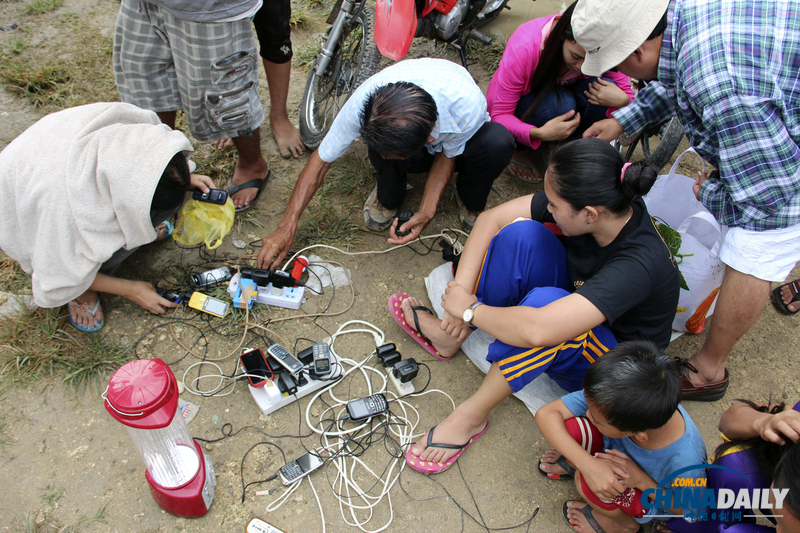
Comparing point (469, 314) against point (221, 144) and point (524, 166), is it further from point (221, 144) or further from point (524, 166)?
point (221, 144)

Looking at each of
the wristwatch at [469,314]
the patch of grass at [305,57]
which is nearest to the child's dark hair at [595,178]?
the wristwatch at [469,314]

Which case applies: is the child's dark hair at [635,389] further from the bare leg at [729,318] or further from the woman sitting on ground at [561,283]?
the bare leg at [729,318]

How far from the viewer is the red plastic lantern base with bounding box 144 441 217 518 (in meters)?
1.62

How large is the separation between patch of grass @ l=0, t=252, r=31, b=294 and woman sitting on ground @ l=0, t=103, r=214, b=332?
1.61 feet

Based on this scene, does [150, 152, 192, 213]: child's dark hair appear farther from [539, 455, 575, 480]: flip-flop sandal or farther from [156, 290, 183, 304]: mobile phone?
[539, 455, 575, 480]: flip-flop sandal

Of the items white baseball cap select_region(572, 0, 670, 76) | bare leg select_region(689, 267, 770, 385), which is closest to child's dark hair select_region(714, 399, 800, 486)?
bare leg select_region(689, 267, 770, 385)

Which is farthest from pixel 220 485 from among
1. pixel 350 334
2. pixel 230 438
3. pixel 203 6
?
pixel 203 6

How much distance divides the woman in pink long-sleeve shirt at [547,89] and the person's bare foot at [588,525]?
76.0 inches

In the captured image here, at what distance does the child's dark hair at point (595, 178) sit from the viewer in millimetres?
1566

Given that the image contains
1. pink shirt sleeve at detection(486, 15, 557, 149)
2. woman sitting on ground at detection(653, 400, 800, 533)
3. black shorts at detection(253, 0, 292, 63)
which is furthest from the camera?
pink shirt sleeve at detection(486, 15, 557, 149)

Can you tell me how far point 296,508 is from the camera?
69.4 inches

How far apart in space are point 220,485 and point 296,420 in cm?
37

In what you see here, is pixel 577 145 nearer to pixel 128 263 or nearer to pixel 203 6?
pixel 203 6

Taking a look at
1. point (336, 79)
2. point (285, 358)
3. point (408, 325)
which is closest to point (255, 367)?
point (285, 358)
